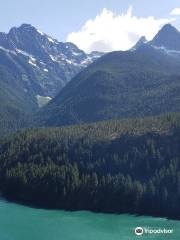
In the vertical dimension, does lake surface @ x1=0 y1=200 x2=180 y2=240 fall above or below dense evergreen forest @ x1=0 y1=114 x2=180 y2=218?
below

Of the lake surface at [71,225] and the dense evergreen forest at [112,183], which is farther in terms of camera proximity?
the dense evergreen forest at [112,183]

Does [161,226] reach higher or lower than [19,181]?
lower

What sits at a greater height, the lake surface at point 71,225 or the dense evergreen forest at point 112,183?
the dense evergreen forest at point 112,183

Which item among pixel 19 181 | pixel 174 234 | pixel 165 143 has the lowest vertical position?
pixel 174 234

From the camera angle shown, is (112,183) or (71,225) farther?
(112,183)

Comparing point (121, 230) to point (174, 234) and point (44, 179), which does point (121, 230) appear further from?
point (44, 179)

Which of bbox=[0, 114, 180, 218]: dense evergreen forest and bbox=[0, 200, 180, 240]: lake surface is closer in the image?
bbox=[0, 200, 180, 240]: lake surface

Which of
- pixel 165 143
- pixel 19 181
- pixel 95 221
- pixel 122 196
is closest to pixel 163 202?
pixel 122 196

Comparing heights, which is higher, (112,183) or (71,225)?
(112,183)
